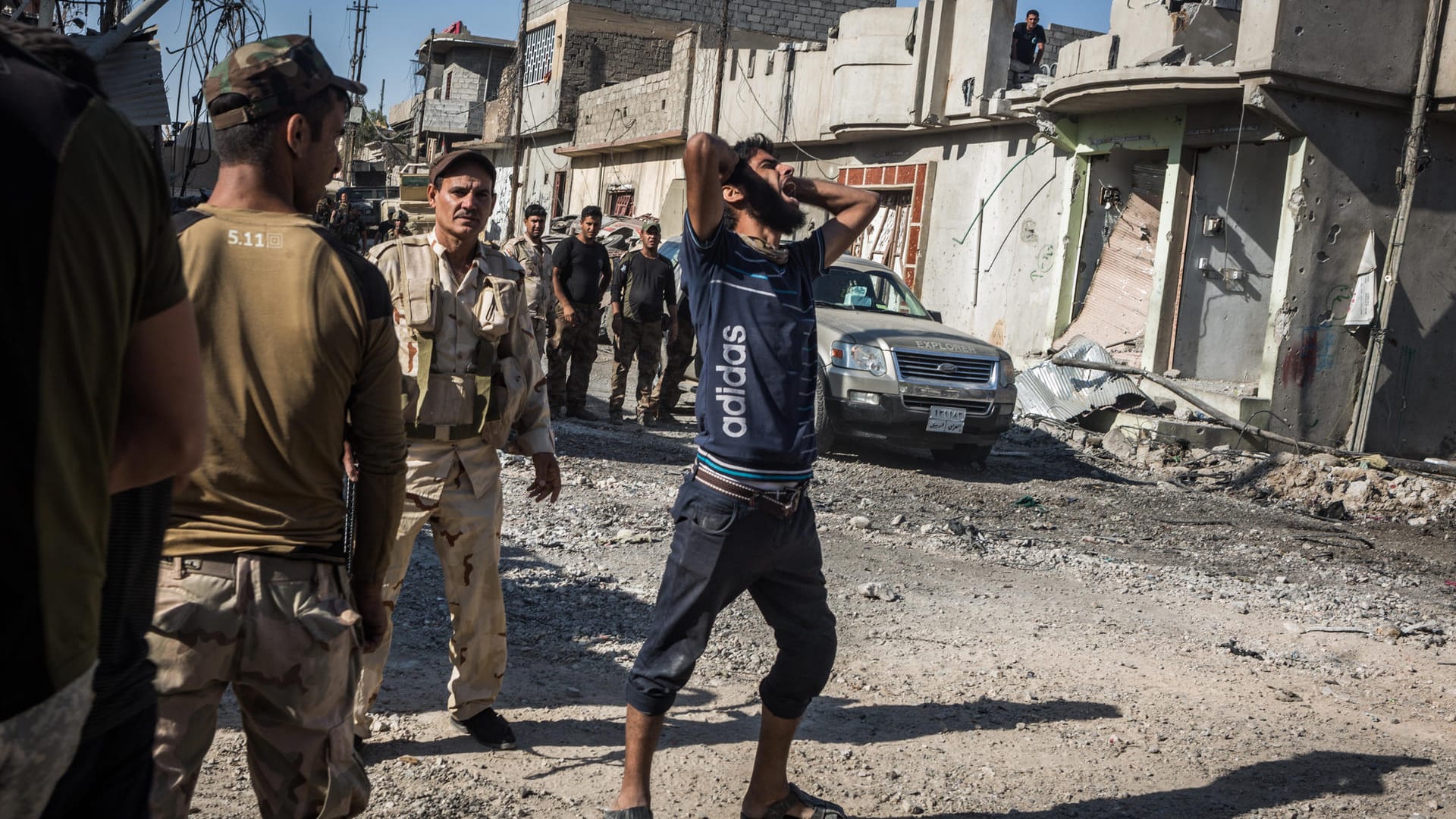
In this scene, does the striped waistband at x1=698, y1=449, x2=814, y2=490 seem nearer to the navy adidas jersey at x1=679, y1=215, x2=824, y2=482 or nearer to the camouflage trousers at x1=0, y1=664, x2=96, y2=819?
the navy adidas jersey at x1=679, y1=215, x2=824, y2=482

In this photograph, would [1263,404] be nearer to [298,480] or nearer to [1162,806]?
[1162,806]

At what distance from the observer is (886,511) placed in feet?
29.8

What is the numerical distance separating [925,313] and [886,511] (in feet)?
11.6

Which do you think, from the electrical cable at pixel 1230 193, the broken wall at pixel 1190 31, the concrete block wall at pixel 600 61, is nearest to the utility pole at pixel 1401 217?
the electrical cable at pixel 1230 193

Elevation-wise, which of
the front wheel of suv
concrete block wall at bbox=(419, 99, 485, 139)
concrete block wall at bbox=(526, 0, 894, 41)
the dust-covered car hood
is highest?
concrete block wall at bbox=(526, 0, 894, 41)

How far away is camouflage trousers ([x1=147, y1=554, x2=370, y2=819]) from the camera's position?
225cm

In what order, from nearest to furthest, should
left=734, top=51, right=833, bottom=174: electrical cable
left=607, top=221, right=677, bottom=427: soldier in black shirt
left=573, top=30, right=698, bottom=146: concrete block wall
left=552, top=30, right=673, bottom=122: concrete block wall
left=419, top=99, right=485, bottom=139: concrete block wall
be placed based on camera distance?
left=607, top=221, right=677, bottom=427: soldier in black shirt, left=734, top=51, right=833, bottom=174: electrical cable, left=573, top=30, right=698, bottom=146: concrete block wall, left=552, top=30, right=673, bottom=122: concrete block wall, left=419, top=99, right=485, bottom=139: concrete block wall

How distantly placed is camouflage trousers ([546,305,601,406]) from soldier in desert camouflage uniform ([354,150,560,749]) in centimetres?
751

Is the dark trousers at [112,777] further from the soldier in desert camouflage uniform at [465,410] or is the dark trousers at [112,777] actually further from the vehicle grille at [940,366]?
the vehicle grille at [940,366]

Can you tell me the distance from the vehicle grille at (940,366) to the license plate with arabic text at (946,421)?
0.85 ft

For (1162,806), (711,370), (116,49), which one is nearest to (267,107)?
(711,370)

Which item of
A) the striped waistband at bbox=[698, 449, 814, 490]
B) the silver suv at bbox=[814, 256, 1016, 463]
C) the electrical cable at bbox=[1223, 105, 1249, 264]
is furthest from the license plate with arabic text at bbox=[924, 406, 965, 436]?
the striped waistband at bbox=[698, 449, 814, 490]

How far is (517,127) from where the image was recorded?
1435 inches

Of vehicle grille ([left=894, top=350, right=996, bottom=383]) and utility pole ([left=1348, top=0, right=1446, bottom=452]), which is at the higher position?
utility pole ([left=1348, top=0, right=1446, bottom=452])
